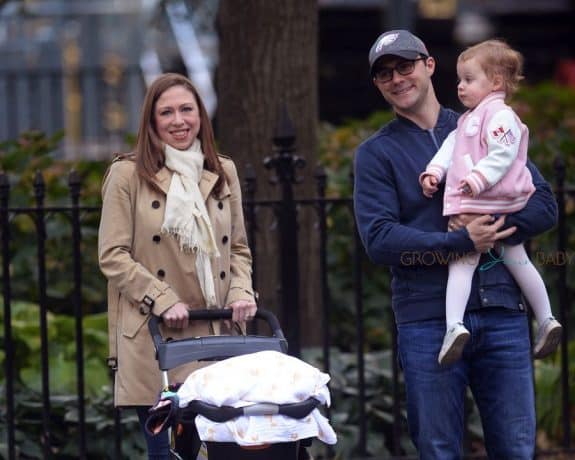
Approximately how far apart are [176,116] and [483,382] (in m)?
1.48

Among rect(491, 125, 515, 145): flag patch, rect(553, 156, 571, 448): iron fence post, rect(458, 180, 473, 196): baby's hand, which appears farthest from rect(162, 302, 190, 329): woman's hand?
rect(553, 156, 571, 448): iron fence post

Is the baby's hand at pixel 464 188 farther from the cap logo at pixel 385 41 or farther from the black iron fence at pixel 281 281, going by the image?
the black iron fence at pixel 281 281

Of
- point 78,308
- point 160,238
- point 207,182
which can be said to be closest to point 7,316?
point 78,308

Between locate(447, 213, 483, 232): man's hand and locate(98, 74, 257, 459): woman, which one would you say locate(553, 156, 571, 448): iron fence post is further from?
locate(98, 74, 257, 459): woman

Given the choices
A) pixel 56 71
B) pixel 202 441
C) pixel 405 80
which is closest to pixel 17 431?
pixel 202 441

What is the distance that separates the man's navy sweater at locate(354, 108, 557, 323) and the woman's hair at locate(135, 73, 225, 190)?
0.63 m

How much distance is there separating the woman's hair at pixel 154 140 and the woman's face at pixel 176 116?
0.02 m

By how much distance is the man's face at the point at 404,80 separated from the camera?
4.27m

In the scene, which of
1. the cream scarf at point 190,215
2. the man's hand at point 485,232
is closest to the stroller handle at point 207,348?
the cream scarf at point 190,215

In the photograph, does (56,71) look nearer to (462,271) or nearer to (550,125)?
(550,125)

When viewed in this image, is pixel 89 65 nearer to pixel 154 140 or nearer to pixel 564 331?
pixel 564 331

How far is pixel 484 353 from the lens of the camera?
427cm

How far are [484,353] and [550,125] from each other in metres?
4.45

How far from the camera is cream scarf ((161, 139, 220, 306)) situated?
446cm
